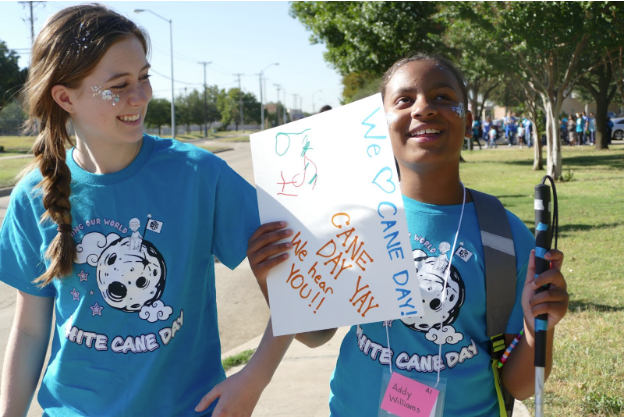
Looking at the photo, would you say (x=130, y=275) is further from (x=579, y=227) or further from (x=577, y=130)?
(x=577, y=130)

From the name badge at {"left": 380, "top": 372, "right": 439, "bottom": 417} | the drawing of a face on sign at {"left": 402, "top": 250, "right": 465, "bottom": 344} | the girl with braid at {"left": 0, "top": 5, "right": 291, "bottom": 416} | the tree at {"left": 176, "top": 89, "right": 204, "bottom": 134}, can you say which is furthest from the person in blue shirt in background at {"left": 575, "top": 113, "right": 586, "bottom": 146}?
the tree at {"left": 176, "top": 89, "right": 204, "bottom": 134}

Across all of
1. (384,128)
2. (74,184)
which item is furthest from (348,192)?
(74,184)

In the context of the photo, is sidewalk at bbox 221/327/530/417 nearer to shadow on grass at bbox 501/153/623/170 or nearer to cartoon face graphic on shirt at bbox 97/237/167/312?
cartoon face graphic on shirt at bbox 97/237/167/312

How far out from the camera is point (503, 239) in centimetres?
190

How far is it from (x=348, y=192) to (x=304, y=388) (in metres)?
2.85

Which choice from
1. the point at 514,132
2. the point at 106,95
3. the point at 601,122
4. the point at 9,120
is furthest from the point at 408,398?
the point at 9,120

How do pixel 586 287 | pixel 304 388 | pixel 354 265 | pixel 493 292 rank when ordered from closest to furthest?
pixel 354 265 → pixel 493 292 → pixel 304 388 → pixel 586 287

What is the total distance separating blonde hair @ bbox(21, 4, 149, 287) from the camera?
186cm

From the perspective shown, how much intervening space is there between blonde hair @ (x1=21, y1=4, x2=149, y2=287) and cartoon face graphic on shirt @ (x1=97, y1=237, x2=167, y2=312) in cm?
11

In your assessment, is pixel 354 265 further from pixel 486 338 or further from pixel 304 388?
pixel 304 388

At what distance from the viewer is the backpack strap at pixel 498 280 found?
6.12ft

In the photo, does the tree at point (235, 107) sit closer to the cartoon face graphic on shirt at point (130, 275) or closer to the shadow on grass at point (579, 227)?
the shadow on grass at point (579, 227)

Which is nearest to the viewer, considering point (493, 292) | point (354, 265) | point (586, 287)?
point (354, 265)

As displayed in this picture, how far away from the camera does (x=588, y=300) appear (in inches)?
239
